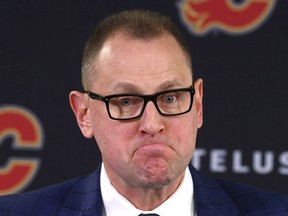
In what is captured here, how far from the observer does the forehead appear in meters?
2.04

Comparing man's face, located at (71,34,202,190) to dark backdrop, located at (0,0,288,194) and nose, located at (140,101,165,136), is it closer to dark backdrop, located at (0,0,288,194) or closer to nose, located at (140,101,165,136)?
nose, located at (140,101,165,136)

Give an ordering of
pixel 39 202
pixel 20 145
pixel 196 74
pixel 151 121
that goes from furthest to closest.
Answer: pixel 20 145, pixel 196 74, pixel 39 202, pixel 151 121

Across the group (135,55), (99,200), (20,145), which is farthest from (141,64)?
(20,145)

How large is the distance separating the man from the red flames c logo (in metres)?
0.83

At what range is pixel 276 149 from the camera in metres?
2.98

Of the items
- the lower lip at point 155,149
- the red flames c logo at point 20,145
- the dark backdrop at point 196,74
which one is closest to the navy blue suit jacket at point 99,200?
the lower lip at point 155,149

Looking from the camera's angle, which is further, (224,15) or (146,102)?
(224,15)

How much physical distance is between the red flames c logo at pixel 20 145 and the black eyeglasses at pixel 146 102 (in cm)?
107

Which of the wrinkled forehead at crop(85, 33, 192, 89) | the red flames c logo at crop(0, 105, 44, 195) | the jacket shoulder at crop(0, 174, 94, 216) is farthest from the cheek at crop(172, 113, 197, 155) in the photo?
the red flames c logo at crop(0, 105, 44, 195)

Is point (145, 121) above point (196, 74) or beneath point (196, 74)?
above

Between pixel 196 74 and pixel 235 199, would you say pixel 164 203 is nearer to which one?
pixel 235 199

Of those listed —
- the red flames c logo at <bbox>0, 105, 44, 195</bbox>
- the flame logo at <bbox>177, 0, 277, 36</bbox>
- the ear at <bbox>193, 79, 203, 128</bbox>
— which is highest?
the flame logo at <bbox>177, 0, 277, 36</bbox>

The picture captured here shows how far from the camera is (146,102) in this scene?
2008mm

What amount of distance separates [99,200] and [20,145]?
0.97 meters
